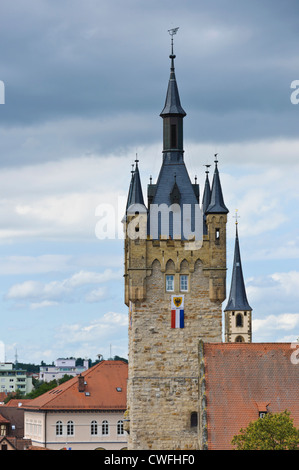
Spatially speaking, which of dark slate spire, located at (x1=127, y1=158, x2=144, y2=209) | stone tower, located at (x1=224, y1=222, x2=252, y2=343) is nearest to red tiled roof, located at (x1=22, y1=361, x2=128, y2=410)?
stone tower, located at (x1=224, y1=222, x2=252, y2=343)

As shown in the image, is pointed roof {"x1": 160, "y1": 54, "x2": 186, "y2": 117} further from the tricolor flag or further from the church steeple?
the tricolor flag

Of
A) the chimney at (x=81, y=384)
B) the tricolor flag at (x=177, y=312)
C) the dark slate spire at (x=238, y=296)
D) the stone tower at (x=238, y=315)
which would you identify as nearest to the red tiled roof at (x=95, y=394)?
the chimney at (x=81, y=384)

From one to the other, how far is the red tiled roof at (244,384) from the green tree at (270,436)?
370cm

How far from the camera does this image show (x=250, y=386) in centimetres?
6481

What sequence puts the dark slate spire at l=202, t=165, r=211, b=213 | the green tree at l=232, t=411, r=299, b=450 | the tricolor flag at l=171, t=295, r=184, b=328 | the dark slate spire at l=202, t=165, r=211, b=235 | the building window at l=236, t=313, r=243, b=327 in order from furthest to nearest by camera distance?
1. the building window at l=236, t=313, r=243, b=327
2. the dark slate spire at l=202, t=165, r=211, b=213
3. the dark slate spire at l=202, t=165, r=211, b=235
4. the tricolor flag at l=171, t=295, r=184, b=328
5. the green tree at l=232, t=411, r=299, b=450

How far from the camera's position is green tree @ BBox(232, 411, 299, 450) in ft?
191

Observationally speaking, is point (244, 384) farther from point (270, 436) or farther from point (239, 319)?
point (239, 319)

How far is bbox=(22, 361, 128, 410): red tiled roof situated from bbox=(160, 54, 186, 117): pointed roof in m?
44.7

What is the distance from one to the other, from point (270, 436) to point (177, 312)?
11.2 m

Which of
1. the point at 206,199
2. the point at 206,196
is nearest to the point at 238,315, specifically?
the point at 206,196

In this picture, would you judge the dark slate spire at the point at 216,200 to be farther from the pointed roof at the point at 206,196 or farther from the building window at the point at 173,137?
the building window at the point at 173,137

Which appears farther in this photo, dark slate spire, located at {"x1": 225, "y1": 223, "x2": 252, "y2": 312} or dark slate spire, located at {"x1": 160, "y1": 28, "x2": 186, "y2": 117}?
dark slate spire, located at {"x1": 225, "y1": 223, "x2": 252, "y2": 312}

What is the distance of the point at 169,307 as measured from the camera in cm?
6769
